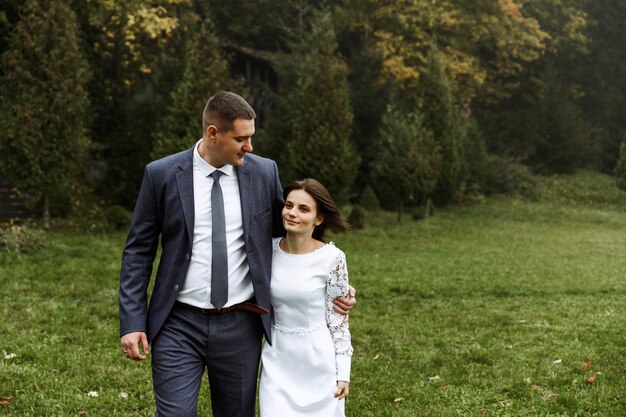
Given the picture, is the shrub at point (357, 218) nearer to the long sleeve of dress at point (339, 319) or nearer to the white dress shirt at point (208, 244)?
the long sleeve of dress at point (339, 319)

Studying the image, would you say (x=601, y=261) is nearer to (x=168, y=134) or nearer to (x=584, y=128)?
(x=168, y=134)

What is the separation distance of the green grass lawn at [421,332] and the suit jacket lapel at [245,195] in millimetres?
3033

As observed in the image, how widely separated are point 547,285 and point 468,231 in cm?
1103

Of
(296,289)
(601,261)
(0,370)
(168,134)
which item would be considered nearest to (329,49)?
(168,134)

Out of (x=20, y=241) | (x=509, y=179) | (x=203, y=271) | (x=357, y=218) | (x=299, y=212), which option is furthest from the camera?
(x=509, y=179)

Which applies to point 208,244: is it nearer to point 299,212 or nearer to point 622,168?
point 299,212

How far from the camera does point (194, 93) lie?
20547 millimetres

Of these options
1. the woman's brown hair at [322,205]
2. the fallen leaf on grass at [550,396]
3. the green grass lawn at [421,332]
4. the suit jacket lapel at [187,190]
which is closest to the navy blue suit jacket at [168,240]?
the suit jacket lapel at [187,190]

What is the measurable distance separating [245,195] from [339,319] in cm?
95

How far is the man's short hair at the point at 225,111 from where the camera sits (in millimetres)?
3861

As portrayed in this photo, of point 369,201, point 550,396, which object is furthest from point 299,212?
point 369,201

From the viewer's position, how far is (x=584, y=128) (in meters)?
42.7

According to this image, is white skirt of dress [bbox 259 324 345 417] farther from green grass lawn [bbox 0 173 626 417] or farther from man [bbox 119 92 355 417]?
green grass lawn [bbox 0 173 626 417]

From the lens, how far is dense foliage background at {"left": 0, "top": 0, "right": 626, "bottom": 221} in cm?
1903
